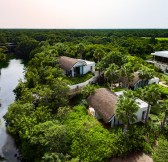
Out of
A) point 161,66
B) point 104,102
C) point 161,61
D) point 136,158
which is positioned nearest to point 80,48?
point 161,61

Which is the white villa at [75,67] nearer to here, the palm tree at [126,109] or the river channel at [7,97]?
the river channel at [7,97]

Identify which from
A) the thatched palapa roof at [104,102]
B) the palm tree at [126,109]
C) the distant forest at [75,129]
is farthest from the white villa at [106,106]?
the palm tree at [126,109]

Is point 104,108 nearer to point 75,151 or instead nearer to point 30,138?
point 75,151

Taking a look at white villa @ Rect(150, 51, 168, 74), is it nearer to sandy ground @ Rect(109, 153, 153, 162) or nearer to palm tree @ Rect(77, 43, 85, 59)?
palm tree @ Rect(77, 43, 85, 59)

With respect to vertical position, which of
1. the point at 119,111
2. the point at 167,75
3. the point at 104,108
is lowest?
the point at 167,75

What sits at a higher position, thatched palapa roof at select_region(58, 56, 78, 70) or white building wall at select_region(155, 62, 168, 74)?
thatched palapa roof at select_region(58, 56, 78, 70)

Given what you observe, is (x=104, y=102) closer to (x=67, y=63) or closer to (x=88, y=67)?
(x=88, y=67)

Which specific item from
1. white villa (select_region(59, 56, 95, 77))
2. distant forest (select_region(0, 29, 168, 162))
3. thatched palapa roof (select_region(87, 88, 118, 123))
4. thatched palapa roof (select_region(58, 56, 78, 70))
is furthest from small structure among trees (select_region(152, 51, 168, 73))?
thatched palapa roof (select_region(87, 88, 118, 123))

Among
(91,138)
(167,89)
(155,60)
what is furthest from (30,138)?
(155,60)
